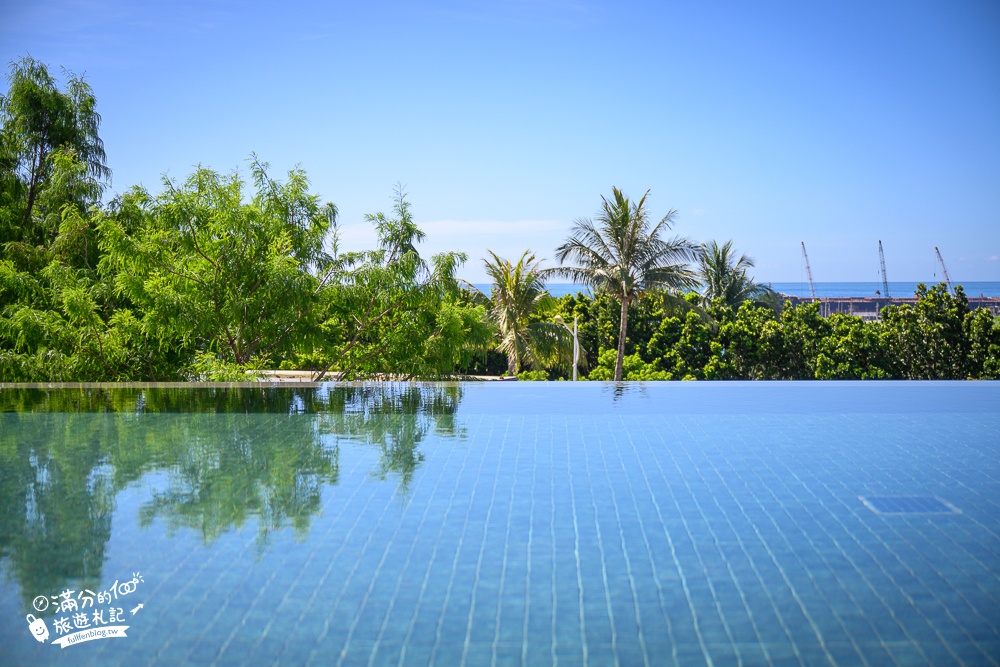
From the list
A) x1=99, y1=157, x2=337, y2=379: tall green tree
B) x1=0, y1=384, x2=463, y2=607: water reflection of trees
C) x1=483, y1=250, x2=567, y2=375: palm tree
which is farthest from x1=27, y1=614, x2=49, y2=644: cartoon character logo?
x1=483, y1=250, x2=567, y2=375: palm tree

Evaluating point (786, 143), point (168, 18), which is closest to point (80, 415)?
point (168, 18)

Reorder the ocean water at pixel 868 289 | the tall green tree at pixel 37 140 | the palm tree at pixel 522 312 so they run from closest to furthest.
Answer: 1. the tall green tree at pixel 37 140
2. the palm tree at pixel 522 312
3. the ocean water at pixel 868 289

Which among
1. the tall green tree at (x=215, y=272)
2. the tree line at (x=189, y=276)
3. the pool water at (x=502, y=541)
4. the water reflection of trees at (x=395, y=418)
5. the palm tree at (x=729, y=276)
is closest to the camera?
the pool water at (x=502, y=541)

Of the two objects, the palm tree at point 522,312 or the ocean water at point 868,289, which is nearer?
the palm tree at point 522,312

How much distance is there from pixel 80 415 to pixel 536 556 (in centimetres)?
427

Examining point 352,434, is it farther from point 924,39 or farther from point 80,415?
point 924,39

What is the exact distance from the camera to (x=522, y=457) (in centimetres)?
447

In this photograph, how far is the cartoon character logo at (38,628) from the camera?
227cm

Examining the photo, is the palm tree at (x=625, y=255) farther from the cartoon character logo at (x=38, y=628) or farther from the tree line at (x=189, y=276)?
the cartoon character logo at (x=38, y=628)

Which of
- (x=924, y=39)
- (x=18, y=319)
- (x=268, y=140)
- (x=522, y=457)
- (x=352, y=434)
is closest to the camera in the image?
(x=522, y=457)

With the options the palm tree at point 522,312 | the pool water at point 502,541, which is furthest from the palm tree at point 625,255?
the pool water at point 502,541

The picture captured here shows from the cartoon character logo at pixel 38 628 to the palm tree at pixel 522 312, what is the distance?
62.2 ft

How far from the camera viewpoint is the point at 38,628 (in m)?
2.32

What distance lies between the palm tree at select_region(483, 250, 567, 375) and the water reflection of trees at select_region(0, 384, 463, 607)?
547 inches
